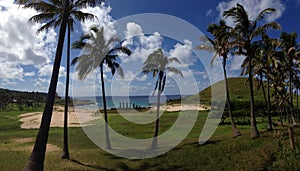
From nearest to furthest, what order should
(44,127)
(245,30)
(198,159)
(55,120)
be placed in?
1. (44,127)
2. (198,159)
3. (245,30)
4. (55,120)

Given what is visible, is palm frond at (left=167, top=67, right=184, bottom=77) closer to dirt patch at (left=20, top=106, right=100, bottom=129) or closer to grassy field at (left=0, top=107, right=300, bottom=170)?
grassy field at (left=0, top=107, right=300, bottom=170)

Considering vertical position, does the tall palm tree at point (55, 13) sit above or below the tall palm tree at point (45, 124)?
above

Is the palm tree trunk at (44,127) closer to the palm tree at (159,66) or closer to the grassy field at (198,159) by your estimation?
the grassy field at (198,159)

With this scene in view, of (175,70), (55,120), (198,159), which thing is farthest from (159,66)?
(55,120)

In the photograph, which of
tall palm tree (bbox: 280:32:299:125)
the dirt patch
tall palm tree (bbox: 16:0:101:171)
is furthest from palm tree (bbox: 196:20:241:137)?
the dirt patch

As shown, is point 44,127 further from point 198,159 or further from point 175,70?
point 175,70

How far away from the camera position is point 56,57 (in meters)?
14.5

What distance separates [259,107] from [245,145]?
5366 centimetres

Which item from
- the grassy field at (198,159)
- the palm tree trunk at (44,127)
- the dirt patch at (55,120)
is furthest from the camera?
the dirt patch at (55,120)

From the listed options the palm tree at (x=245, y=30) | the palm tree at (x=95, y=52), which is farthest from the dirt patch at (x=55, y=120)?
the palm tree at (x=245, y=30)

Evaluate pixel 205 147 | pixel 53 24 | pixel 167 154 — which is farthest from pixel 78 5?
pixel 205 147

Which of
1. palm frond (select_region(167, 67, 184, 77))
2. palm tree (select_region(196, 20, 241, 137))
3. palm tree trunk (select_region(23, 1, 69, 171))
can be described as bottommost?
palm tree trunk (select_region(23, 1, 69, 171))

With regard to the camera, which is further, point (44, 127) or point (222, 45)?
point (222, 45)

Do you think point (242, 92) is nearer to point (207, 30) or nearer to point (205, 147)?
point (207, 30)
